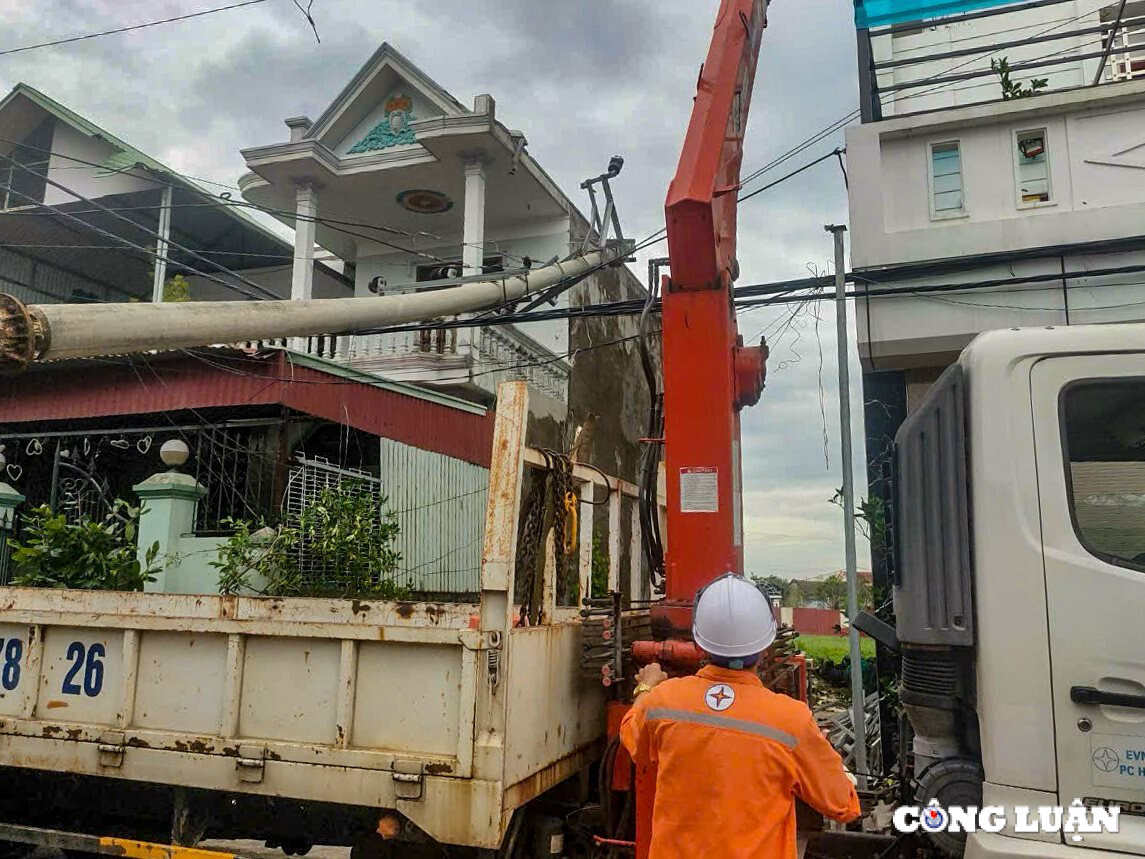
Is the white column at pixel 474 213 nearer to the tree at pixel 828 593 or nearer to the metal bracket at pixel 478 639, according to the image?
the metal bracket at pixel 478 639

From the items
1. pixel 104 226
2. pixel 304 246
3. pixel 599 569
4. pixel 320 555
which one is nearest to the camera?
pixel 599 569

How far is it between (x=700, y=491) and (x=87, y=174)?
13440 mm

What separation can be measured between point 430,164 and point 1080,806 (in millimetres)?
10973

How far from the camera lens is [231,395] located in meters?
7.93

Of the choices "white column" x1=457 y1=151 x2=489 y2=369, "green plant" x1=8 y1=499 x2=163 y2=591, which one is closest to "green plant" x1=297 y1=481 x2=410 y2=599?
"green plant" x1=8 y1=499 x2=163 y2=591

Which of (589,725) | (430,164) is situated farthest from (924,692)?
(430,164)

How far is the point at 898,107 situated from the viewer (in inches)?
317

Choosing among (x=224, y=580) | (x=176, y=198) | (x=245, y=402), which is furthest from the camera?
(x=176, y=198)

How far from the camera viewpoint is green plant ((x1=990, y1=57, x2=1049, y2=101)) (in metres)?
7.39

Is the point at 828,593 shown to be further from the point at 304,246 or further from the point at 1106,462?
the point at 1106,462

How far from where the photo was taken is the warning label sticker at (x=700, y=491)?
3350 millimetres

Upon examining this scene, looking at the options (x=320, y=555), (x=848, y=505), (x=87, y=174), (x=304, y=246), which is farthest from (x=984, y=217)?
(x=87, y=174)

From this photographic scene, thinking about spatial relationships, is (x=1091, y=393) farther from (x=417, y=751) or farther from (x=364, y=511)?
(x=364, y=511)

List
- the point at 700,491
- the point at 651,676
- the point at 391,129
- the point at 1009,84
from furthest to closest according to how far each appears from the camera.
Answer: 1. the point at 391,129
2. the point at 1009,84
3. the point at 700,491
4. the point at 651,676
